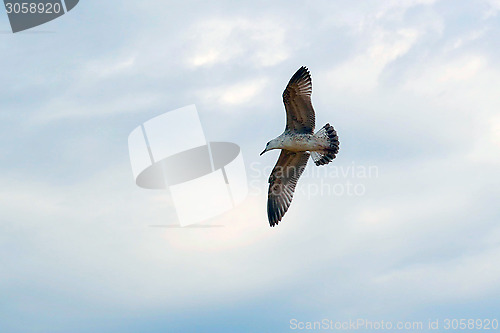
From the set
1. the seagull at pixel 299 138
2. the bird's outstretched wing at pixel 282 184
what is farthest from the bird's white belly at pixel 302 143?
the bird's outstretched wing at pixel 282 184

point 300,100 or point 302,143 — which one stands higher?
point 300,100

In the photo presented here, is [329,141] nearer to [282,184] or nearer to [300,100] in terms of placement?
[300,100]

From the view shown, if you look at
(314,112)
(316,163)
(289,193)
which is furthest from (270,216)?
(314,112)

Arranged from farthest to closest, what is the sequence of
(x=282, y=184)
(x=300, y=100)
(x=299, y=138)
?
(x=282, y=184), (x=299, y=138), (x=300, y=100)

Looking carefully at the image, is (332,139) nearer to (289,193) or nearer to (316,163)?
(316,163)

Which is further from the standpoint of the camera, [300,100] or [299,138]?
[299,138]

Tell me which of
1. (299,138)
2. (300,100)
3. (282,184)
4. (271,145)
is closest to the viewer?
(300,100)

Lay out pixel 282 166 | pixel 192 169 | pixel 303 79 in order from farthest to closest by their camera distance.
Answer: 1. pixel 192 169
2. pixel 282 166
3. pixel 303 79

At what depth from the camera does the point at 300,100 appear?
18875mm

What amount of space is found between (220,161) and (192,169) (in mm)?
914

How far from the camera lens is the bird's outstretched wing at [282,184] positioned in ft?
68.2

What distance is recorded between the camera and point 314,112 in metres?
19.2

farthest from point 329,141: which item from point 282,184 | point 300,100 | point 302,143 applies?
point 282,184

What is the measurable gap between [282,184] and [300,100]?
3.30 m
